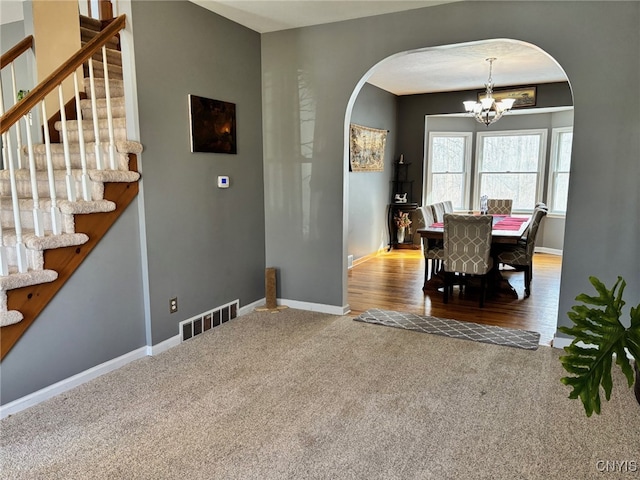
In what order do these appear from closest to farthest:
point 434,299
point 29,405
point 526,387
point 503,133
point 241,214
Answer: point 29,405 < point 526,387 < point 241,214 < point 434,299 < point 503,133

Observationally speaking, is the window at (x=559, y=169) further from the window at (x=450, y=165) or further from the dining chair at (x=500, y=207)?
the window at (x=450, y=165)

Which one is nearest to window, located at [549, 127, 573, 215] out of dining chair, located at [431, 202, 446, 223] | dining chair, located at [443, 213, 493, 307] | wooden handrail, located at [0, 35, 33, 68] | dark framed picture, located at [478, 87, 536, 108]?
dark framed picture, located at [478, 87, 536, 108]

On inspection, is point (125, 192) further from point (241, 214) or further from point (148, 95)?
point (241, 214)

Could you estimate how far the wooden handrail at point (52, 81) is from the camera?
2.43 m

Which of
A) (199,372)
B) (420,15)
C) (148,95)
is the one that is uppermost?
(420,15)

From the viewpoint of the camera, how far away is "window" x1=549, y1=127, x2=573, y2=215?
7254 millimetres

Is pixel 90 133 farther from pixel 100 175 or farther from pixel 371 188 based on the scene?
pixel 371 188

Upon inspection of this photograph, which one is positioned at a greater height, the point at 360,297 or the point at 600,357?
the point at 600,357

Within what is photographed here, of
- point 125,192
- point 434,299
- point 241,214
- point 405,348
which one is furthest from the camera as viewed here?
point 434,299

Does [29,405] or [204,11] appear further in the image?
[204,11]

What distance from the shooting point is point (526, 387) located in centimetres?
282

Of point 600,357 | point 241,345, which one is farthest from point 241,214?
point 600,357

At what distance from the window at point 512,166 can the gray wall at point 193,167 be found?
201 inches

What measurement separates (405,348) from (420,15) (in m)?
2.69
